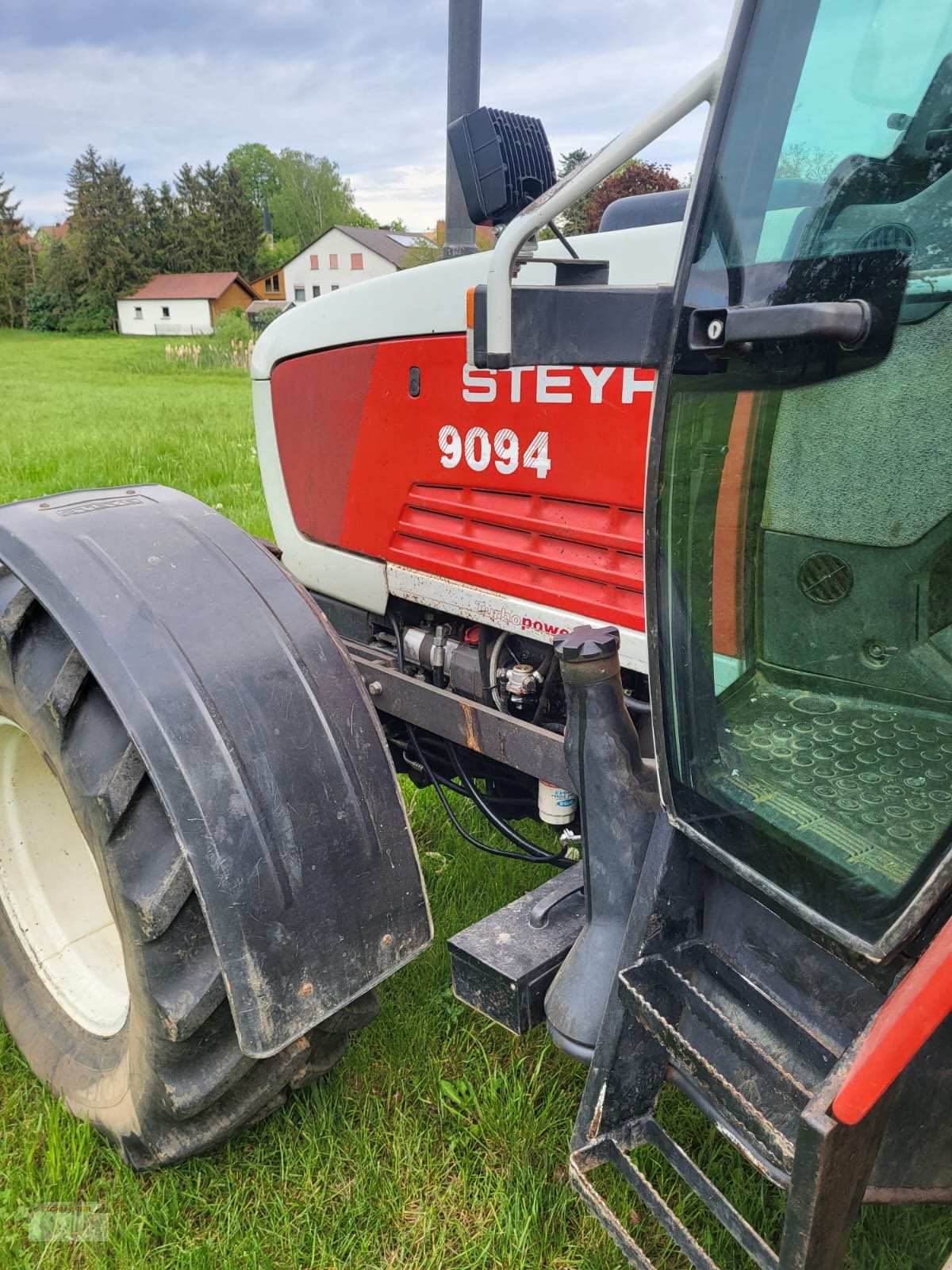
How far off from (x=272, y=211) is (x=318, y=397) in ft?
264

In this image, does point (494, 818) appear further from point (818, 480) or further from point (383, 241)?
point (383, 241)

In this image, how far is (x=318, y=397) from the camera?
232cm

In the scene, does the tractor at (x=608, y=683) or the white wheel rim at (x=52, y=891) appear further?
the white wheel rim at (x=52, y=891)

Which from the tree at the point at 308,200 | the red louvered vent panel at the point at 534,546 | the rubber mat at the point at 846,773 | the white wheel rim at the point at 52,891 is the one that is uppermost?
the tree at the point at 308,200

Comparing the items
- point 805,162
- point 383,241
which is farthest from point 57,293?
point 805,162

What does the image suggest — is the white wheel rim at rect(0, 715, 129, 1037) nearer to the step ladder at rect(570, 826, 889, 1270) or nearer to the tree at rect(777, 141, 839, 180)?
the step ladder at rect(570, 826, 889, 1270)

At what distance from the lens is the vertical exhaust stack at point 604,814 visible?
57.9 inches

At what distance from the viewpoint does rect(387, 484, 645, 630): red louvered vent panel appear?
1730mm

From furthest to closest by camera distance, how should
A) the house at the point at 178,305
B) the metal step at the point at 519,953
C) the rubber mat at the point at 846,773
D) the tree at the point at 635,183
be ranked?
the house at the point at 178,305
the tree at the point at 635,183
the metal step at the point at 519,953
the rubber mat at the point at 846,773

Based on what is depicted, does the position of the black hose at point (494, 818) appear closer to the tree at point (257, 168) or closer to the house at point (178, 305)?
the house at point (178, 305)

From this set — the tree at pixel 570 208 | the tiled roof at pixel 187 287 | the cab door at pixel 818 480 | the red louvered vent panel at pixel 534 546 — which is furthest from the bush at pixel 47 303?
the cab door at pixel 818 480

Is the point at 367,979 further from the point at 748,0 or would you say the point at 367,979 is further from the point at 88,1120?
the point at 748,0

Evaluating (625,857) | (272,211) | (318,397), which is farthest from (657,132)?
(272,211)

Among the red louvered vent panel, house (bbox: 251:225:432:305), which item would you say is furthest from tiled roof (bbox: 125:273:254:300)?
the red louvered vent panel
